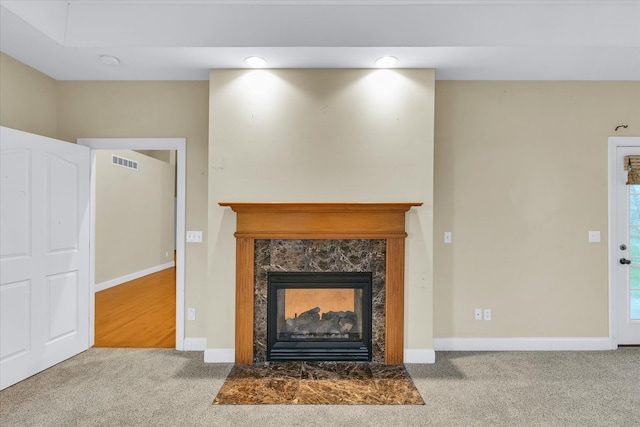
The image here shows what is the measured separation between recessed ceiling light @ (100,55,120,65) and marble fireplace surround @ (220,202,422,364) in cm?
157

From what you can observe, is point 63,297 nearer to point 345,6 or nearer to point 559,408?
point 345,6

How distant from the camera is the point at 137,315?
4305 mm

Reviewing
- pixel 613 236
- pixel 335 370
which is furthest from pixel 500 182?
pixel 335 370

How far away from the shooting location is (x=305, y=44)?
2.64 m

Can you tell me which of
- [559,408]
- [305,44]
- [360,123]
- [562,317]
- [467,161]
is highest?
[305,44]

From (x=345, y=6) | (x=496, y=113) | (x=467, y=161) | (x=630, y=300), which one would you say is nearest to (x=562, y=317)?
(x=630, y=300)

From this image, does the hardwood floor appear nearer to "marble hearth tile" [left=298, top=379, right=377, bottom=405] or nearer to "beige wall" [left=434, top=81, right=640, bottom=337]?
"marble hearth tile" [left=298, top=379, right=377, bottom=405]

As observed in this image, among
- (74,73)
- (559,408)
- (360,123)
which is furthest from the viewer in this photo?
(74,73)

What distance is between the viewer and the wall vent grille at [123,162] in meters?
5.84

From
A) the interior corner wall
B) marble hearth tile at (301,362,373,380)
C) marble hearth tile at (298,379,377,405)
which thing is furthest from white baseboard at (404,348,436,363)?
marble hearth tile at (298,379,377,405)

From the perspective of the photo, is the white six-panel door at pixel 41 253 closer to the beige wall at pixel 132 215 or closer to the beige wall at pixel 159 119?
the beige wall at pixel 159 119

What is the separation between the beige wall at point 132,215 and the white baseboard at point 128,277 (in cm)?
6

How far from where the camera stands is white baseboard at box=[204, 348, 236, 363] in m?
3.00

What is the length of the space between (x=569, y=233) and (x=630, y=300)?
904mm
